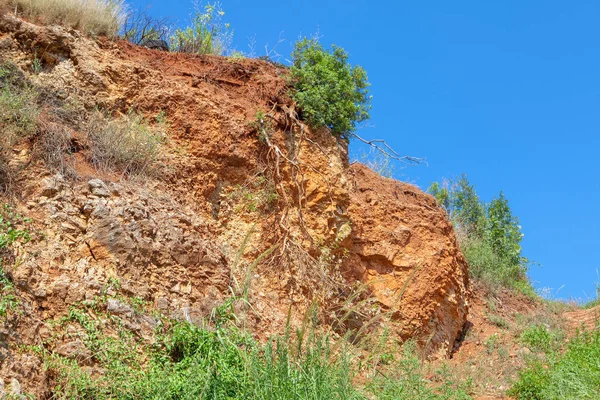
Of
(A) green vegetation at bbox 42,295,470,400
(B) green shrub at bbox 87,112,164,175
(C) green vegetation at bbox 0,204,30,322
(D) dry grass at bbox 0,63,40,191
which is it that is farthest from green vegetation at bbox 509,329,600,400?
(D) dry grass at bbox 0,63,40,191

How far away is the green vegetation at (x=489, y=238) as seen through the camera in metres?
14.6

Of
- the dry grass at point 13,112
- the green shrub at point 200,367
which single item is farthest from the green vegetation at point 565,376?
the dry grass at point 13,112

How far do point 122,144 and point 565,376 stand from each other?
21.2ft

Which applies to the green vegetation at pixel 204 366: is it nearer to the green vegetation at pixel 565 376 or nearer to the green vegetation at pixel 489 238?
the green vegetation at pixel 565 376

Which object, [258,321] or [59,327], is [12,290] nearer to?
[59,327]

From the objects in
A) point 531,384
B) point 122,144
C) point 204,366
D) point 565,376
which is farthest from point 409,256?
point 204,366

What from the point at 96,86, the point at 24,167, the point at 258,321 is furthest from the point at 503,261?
the point at 24,167

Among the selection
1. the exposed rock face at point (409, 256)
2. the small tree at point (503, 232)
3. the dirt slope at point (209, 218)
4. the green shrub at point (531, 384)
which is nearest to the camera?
the dirt slope at point (209, 218)

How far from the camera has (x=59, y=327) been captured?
19.3ft

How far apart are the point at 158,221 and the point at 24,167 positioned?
4.81ft

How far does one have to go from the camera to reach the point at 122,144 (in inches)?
315

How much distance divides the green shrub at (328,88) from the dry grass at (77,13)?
9.29ft

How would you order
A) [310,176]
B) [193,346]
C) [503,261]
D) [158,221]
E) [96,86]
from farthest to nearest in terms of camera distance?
[503,261], [310,176], [96,86], [158,221], [193,346]

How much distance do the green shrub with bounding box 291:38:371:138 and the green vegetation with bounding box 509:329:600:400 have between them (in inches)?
179
